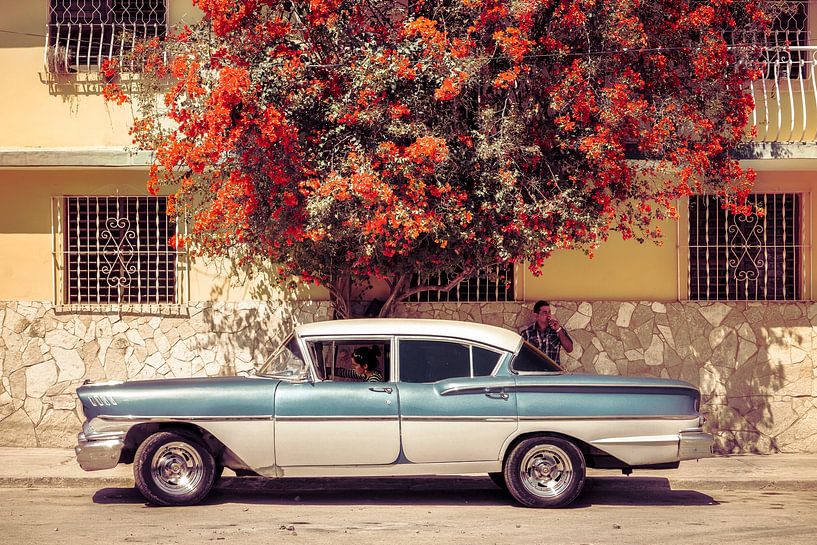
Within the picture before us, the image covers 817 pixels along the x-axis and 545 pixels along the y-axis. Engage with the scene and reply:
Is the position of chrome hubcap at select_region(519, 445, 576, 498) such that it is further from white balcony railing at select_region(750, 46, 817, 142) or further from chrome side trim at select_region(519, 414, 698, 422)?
white balcony railing at select_region(750, 46, 817, 142)

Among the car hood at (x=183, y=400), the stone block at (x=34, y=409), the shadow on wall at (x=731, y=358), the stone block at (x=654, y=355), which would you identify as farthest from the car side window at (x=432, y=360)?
the stone block at (x=34, y=409)

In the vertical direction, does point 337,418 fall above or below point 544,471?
above

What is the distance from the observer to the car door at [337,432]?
8859 millimetres

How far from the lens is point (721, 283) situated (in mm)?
12922

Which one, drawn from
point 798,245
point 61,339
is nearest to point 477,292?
point 798,245

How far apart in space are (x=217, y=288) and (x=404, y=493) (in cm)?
412

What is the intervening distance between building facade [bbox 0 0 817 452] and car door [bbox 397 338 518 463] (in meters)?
3.75

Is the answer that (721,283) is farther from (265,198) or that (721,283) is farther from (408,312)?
(265,198)

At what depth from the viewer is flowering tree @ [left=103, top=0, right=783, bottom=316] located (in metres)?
10.0

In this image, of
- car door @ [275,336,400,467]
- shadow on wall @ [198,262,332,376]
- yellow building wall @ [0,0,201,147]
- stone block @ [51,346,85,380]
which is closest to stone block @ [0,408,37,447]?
stone block @ [51,346,85,380]

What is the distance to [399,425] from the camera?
8.88m

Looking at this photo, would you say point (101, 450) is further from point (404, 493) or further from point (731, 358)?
point (731, 358)

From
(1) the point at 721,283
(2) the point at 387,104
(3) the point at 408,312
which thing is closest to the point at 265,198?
(2) the point at 387,104

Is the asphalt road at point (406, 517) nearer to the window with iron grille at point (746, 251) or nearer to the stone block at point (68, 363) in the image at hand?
the stone block at point (68, 363)
